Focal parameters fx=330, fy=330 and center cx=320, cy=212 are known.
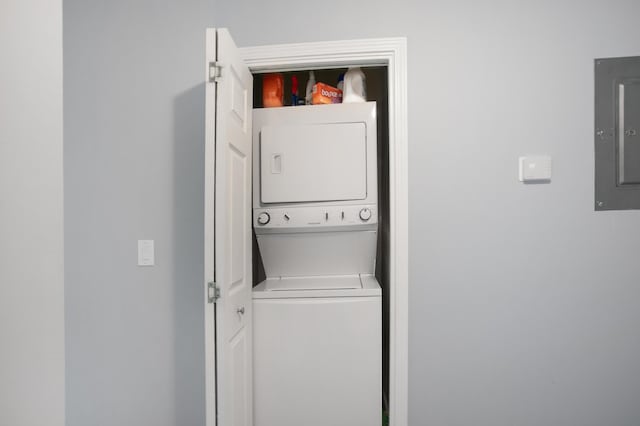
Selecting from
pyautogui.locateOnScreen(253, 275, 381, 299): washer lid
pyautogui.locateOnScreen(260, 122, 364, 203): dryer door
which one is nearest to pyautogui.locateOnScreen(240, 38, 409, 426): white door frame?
pyautogui.locateOnScreen(253, 275, 381, 299): washer lid

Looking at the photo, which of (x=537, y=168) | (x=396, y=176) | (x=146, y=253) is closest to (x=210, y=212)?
(x=146, y=253)

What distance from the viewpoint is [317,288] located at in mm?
1679

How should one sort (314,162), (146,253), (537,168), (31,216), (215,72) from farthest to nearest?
1. (314,162)
2. (146,253)
3. (537,168)
4. (215,72)
5. (31,216)

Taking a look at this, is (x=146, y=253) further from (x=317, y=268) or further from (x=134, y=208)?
(x=317, y=268)

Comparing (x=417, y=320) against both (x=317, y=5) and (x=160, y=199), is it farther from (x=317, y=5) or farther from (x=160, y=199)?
(x=317, y=5)

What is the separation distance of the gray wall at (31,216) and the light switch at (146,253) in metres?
1.15

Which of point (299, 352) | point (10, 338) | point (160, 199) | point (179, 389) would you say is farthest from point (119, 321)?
point (10, 338)

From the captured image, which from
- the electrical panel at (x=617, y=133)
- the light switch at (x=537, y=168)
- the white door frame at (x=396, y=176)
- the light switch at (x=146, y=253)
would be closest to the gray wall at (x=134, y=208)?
the light switch at (x=146, y=253)

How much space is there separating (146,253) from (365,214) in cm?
112

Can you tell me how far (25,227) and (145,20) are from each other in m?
1.57

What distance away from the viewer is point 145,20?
1.62 meters

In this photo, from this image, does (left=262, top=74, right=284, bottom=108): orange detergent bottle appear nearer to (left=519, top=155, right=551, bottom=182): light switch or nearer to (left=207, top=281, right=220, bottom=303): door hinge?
(left=207, top=281, right=220, bottom=303): door hinge

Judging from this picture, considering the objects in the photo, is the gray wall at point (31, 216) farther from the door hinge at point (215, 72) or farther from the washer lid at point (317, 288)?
the washer lid at point (317, 288)

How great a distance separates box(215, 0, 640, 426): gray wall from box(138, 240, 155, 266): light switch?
1255 mm
